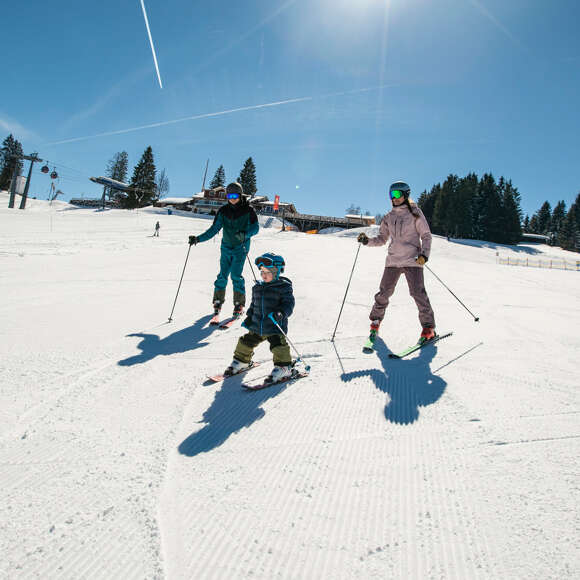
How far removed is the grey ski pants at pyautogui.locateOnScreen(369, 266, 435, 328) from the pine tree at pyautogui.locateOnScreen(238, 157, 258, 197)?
193ft

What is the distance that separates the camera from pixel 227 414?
2.18m

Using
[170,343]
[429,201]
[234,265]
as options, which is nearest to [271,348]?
[170,343]

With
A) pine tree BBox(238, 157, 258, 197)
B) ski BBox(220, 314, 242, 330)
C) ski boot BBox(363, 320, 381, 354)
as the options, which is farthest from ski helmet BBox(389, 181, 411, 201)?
pine tree BBox(238, 157, 258, 197)

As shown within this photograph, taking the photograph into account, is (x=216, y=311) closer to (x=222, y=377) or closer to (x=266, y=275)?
(x=266, y=275)

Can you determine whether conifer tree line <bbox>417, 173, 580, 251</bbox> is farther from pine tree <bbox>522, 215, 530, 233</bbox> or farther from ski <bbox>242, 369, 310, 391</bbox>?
ski <bbox>242, 369, 310, 391</bbox>

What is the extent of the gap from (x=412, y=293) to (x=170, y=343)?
2.92m

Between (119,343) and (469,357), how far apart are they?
3697mm

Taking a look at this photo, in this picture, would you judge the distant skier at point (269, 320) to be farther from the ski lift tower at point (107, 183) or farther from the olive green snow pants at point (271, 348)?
the ski lift tower at point (107, 183)

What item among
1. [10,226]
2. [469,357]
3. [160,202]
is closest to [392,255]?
[469,357]

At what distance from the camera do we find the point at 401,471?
1.60 m

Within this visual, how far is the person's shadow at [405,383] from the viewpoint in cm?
218

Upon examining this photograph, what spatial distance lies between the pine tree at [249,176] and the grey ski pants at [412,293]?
58.7 m

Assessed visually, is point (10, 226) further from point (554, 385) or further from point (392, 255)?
point (554, 385)

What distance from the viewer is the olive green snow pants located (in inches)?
110
